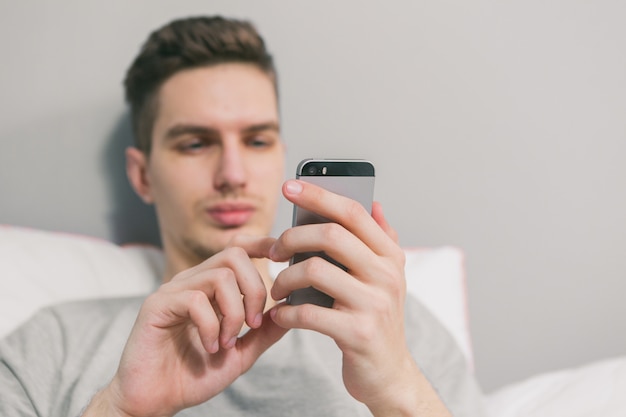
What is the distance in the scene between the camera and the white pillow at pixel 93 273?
1.08 m

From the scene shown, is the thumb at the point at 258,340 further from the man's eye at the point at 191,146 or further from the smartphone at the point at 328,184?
the man's eye at the point at 191,146

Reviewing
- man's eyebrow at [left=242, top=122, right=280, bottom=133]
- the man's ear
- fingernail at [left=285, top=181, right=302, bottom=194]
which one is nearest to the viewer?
fingernail at [left=285, top=181, right=302, bottom=194]

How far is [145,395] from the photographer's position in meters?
0.74

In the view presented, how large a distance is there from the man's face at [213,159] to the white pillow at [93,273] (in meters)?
0.13

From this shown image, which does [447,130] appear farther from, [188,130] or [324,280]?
[324,280]

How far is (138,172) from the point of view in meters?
1.25

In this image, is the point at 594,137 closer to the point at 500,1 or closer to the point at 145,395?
the point at 500,1

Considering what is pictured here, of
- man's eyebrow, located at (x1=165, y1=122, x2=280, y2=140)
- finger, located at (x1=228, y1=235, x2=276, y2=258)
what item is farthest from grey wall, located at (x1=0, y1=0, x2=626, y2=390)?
finger, located at (x1=228, y1=235, x2=276, y2=258)

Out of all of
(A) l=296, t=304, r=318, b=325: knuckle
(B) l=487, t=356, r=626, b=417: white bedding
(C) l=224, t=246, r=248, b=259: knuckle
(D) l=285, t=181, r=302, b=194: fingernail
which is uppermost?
(D) l=285, t=181, r=302, b=194: fingernail

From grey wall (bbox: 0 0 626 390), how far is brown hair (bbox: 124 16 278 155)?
9 centimetres

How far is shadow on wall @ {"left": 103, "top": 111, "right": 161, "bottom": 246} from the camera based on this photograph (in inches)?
52.3

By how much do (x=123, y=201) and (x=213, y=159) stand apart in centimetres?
34

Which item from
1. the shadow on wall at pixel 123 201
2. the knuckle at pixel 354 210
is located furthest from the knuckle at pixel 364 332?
the shadow on wall at pixel 123 201

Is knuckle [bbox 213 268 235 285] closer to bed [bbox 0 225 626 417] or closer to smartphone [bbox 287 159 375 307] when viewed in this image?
smartphone [bbox 287 159 375 307]
